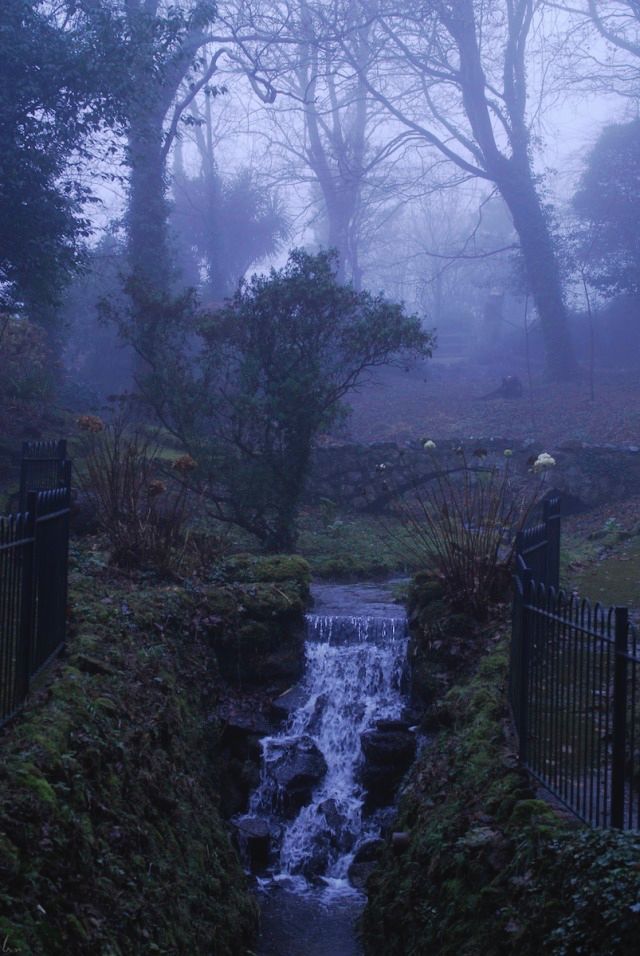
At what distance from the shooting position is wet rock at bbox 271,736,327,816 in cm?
976

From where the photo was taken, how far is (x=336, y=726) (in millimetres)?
10703

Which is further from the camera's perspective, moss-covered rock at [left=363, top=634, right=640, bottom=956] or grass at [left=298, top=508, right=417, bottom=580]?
Answer: grass at [left=298, top=508, right=417, bottom=580]

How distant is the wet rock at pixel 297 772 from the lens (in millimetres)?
9758

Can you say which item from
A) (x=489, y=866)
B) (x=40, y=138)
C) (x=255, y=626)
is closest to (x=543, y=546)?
(x=255, y=626)

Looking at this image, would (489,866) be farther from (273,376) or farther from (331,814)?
(273,376)

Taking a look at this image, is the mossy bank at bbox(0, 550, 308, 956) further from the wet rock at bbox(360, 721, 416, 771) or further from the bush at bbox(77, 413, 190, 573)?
the wet rock at bbox(360, 721, 416, 771)

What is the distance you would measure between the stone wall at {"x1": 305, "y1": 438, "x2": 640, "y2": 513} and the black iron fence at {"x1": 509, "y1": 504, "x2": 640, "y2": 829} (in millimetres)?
14689

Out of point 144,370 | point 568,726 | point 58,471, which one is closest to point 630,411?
point 144,370

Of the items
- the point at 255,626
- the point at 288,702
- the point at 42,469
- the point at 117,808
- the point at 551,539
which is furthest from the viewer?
the point at 42,469

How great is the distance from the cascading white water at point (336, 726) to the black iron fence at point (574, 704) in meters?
3.64

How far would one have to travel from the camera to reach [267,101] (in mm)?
26250

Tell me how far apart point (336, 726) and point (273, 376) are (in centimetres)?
633

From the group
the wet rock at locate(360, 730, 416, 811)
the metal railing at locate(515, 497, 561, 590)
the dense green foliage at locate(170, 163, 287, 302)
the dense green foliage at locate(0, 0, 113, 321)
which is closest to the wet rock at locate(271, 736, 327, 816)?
the wet rock at locate(360, 730, 416, 811)

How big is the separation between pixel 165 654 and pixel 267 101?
2099 centimetres
